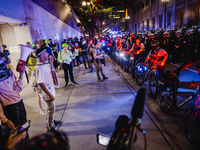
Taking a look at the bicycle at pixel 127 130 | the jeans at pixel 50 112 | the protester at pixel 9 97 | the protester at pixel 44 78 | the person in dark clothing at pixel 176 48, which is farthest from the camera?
the person in dark clothing at pixel 176 48

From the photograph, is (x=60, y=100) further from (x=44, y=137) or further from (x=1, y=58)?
(x=44, y=137)

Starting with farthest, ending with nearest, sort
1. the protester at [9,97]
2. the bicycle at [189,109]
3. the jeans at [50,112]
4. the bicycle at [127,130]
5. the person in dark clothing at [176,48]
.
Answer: the person in dark clothing at [176,48] → the jeans at [50,112] → the bicycle at [189,109] → the protester at [9,97] → the bicycle at [127,130]

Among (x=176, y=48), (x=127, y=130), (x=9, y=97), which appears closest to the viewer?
(x=127, y=130)

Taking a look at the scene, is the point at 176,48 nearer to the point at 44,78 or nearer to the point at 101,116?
the point at 101,116

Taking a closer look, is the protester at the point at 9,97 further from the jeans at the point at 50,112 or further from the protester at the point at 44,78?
the jeans at the point at 50,112

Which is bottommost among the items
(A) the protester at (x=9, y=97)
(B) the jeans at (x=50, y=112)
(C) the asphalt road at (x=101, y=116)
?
(C) the asphalt road at (x=101, y=116)

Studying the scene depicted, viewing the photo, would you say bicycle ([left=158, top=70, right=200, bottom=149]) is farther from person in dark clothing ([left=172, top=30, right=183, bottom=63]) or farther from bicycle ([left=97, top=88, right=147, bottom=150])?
person in dark clothing ([left=172, top=30, right=183, bottom=63])

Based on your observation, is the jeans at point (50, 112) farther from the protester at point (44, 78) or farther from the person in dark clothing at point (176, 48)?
the person in dark clothing at point (176, 48)

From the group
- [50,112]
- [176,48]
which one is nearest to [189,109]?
[50,112]

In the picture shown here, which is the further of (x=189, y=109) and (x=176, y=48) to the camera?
(x=176, y=48)

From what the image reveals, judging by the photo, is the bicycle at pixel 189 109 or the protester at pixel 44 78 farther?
the protester at pixel 44 78

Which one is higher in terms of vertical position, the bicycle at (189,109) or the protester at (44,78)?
the protester at (44,78)

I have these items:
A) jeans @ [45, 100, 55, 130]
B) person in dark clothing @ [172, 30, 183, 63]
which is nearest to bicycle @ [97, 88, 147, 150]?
jeans @ [45, 100, 55, 130]

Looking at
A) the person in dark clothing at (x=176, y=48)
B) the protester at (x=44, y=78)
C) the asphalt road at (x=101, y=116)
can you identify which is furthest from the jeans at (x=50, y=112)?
the person in dark clothing at (x=176, y=48)
